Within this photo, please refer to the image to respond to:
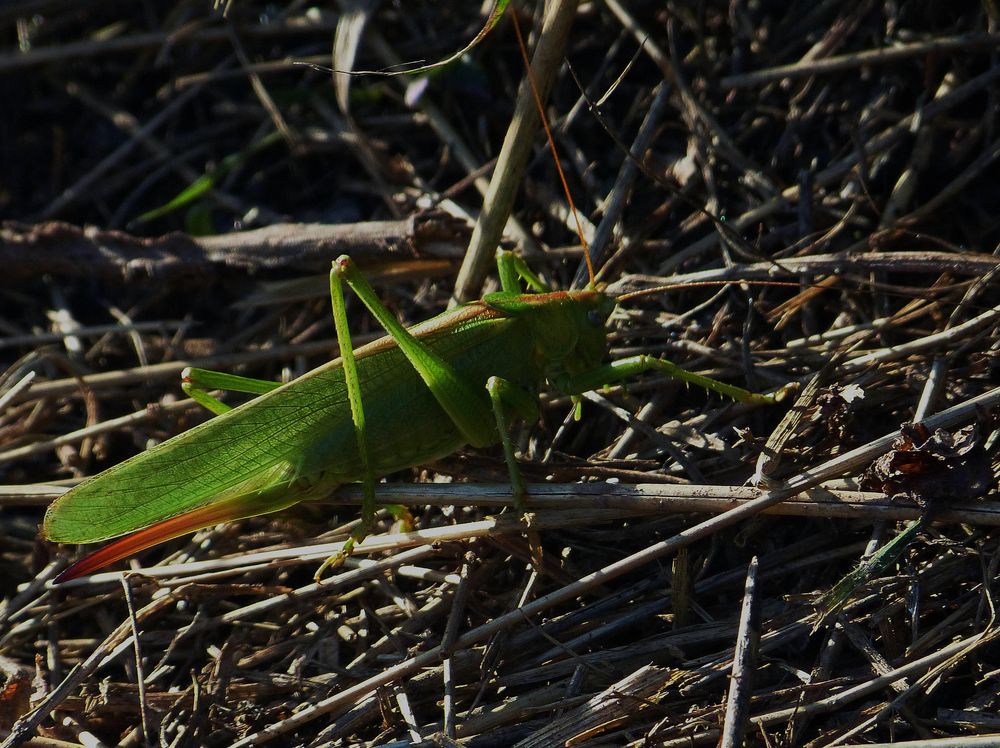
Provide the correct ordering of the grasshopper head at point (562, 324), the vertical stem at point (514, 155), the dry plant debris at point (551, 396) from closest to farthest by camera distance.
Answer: the dry plant debris at point (551, 396) → the grasshopper head at point (562, 324) → the vertical stem at point (514, 155)

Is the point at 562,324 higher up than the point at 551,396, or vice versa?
the point at 562,324

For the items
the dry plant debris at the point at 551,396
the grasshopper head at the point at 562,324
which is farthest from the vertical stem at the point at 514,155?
the grasshopper head at the point at 562,324

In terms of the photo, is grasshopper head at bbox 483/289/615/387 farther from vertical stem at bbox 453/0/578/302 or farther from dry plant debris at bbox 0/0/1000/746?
vertical stem at bbox 453/0/578/302

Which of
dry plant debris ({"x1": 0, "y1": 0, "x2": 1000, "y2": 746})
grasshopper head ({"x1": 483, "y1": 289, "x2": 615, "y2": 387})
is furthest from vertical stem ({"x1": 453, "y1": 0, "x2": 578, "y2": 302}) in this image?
grasshopper head ({"x1": 483, "y1": 289, "x2": 615, "y2": 387})

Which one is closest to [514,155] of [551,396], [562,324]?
[562,324]

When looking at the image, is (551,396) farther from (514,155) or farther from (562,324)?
(514,155)

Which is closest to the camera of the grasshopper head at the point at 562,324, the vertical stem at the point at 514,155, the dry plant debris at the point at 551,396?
the dry plant debris at the point at 551,396

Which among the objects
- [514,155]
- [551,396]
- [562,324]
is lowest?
[551,396]

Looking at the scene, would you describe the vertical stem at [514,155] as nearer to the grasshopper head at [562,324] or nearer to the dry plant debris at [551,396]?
the dry plant debris at [551,396]
